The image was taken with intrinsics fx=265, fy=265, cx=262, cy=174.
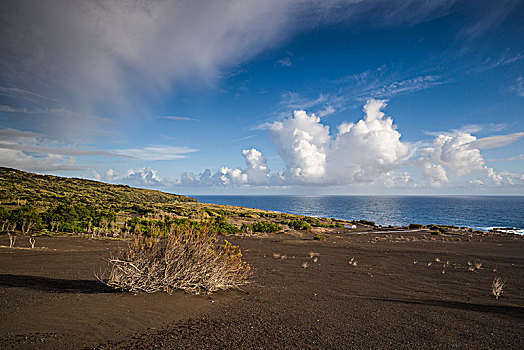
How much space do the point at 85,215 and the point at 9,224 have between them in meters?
6.48

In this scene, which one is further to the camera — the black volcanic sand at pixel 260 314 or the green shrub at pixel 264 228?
the green shrub at pixel 264 228

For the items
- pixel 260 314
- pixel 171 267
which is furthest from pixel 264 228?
pixel 260 314

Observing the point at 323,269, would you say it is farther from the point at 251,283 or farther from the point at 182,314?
the point at 182,314

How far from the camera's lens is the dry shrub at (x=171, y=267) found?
251 inches

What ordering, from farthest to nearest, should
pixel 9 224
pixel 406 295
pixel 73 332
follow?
1. pixel 9 224
2. pixel 406 295
3. pixel 73 332

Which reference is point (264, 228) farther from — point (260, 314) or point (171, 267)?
point (260, 314)

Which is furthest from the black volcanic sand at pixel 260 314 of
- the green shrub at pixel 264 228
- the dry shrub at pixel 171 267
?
the green shrub at pixel 264 228

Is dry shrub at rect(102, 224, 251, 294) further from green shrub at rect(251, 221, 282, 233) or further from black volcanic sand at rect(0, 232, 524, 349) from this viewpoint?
green shrub at rect(251, 221, 282, 233)

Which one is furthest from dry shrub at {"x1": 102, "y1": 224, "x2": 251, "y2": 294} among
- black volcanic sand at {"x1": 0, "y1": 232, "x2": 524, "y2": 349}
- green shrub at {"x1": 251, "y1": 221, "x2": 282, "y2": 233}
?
green shrub at {"x1": 251, "y1": 221, "x2": 282, "y2": 233}

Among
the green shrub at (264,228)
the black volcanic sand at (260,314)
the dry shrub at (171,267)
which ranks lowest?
the green shrub at (264,228)

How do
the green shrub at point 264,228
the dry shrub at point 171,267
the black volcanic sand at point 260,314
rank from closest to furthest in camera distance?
the black volcanic sand at point 260,314, the dry shrub at point 171,267, the green shrub at point 264,228

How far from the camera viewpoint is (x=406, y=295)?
8.29 meters

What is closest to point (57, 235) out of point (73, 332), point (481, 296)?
point (73, 332)

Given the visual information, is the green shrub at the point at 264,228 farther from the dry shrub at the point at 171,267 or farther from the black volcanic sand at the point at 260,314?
the dry shrub at the point at 171,267
